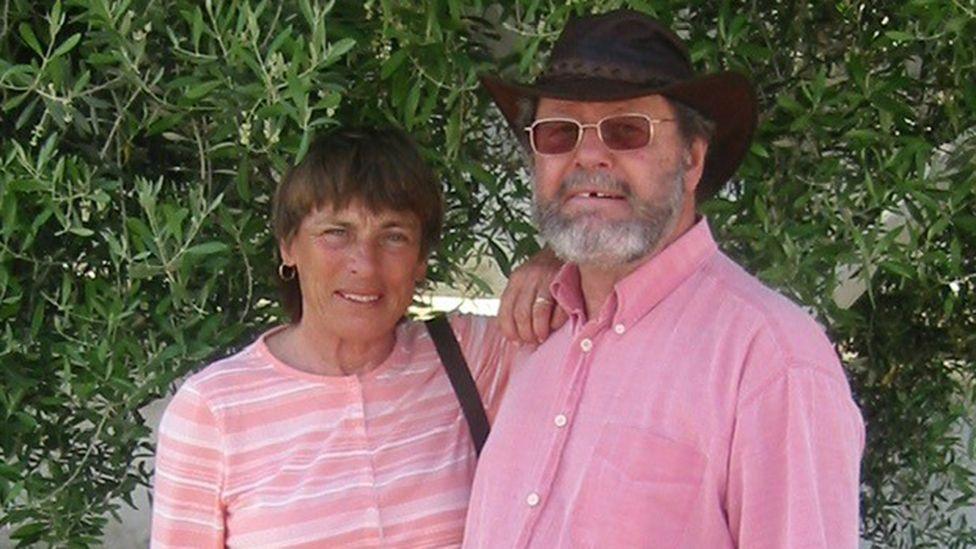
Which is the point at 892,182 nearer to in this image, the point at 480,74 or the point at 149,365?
the point at 480,74

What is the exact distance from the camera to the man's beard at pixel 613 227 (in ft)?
7.95

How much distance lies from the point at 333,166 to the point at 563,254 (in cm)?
58

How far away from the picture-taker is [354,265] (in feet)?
9.25

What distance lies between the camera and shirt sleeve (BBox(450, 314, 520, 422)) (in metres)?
2.90

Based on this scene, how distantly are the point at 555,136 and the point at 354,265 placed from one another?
512 millimetres

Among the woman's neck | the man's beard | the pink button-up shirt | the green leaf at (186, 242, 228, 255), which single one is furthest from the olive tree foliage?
the pink button-up shirt

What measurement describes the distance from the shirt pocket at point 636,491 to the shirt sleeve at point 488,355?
22.9 inches

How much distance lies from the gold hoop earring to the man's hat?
637 mm

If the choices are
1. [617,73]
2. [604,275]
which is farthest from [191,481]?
[617,73]

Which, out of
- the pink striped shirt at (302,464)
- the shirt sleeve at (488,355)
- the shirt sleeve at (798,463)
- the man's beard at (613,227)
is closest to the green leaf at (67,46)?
the pink striped shirt at (302,464)

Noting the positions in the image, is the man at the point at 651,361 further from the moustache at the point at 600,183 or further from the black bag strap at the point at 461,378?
the black bag strap at the point at 461,378

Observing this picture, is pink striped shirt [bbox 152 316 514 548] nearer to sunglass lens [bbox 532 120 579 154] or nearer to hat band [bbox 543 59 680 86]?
sunglass lens [bbox 532 120 579 154]

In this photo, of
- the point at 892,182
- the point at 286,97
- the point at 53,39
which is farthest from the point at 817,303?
the point at 53,39

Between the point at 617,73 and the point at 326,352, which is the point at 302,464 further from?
the point at 617,73
